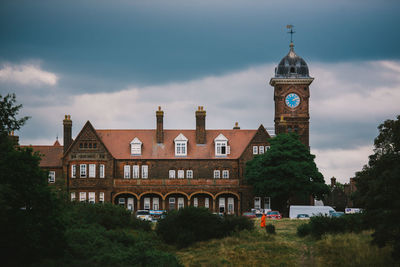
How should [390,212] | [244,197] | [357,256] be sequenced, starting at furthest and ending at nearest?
[244,197]
[357,256]
[390,212]

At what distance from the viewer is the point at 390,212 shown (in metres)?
28.2

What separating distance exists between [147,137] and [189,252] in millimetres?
35721

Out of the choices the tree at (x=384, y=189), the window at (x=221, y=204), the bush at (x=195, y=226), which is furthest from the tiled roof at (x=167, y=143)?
the tree at (x=384, y=189)

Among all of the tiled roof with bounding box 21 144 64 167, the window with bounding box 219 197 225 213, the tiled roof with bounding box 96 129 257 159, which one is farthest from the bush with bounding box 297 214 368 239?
the tiled roof with bounding box 21 144 64 167

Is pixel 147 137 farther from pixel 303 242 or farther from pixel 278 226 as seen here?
pixel 303 242

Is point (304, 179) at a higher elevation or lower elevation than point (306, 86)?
lower

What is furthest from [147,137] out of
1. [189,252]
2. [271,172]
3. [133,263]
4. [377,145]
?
[377,145]

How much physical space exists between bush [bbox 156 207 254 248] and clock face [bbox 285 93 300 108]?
128 feet

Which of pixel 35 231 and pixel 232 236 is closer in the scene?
pixel 35 231

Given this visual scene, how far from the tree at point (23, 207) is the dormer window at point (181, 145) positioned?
42045 millimetres

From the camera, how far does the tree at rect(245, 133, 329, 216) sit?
63.8m

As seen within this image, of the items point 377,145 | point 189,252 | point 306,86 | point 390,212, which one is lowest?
point 189,252

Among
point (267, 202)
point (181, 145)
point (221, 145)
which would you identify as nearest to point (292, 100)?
point (221, 145)

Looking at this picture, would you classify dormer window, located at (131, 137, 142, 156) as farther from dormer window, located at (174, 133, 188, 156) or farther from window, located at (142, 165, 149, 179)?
dormer window, located at (174, 133, 188, 156)
